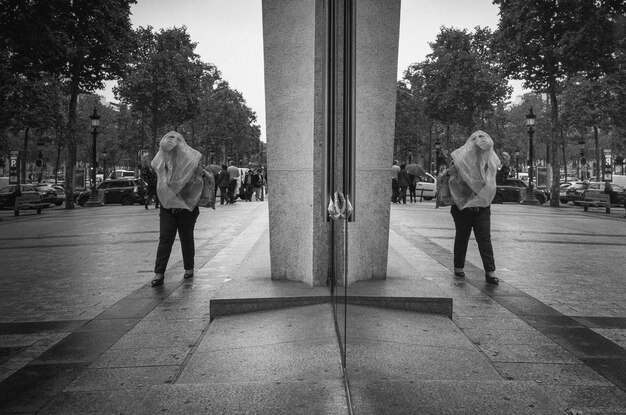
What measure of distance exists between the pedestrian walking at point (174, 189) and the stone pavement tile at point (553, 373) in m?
4.26

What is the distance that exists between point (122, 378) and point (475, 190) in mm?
4593

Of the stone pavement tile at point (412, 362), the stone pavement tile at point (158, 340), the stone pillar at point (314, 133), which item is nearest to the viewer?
the stone pavement tile at point (412, 362)

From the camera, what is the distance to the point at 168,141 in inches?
267

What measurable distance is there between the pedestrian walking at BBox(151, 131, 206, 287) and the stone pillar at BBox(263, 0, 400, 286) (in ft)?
4.48

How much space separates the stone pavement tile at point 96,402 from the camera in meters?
3.09

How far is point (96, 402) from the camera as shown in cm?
321

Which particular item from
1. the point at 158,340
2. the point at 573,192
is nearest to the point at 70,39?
the point at 158,340

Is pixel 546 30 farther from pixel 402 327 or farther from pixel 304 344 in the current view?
pixel 304 344

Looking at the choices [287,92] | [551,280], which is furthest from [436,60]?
[551,280]

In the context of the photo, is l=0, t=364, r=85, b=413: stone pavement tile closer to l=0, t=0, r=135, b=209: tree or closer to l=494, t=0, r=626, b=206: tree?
l=494, t=0, r=626, b=206: tree

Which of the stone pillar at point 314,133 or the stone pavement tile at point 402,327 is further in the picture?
the stone pillar at point 314,133

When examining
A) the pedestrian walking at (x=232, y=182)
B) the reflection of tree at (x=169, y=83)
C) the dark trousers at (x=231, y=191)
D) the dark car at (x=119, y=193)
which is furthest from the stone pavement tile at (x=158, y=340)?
the reflection of tree at (x=169, y=83)

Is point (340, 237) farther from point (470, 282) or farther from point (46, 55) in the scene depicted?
point (46, 55)

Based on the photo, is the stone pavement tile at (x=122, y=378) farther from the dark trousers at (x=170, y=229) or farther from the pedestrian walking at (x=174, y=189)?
the dark trousers at (x=170, y=229)
